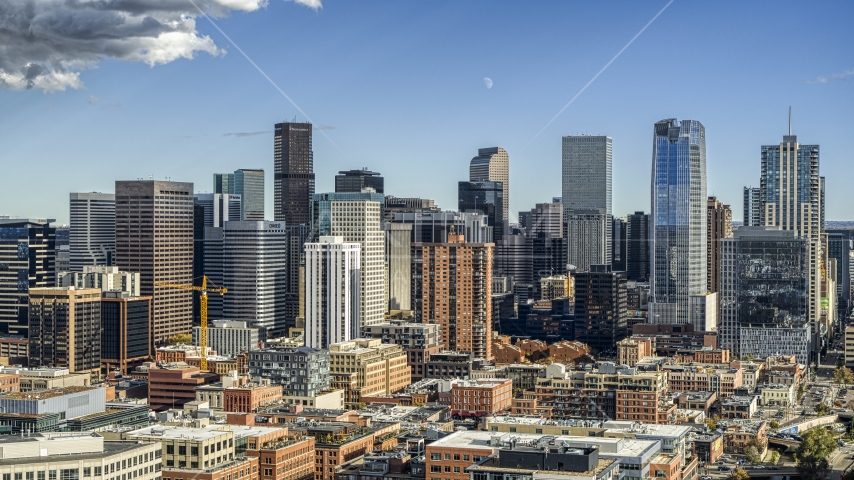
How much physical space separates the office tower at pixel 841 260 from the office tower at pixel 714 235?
48.3ft

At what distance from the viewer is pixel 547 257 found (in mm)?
119812

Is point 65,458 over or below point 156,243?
below

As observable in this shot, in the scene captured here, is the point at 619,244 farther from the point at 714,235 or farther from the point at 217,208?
the point at 217,208

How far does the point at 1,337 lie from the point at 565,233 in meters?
68.6

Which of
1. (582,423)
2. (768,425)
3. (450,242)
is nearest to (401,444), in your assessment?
(582,423)

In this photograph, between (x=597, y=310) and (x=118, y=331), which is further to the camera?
(x=597, y=310)

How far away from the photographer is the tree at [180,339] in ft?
253

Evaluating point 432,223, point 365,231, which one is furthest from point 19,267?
point 432,223

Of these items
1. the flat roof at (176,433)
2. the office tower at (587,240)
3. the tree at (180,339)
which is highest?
the office tower at (587,240)

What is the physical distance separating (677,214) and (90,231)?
45539mm

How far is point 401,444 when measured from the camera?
42.2 m

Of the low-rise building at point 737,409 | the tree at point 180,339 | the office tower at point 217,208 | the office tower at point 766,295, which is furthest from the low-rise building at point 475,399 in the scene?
the office tower at point 217,208

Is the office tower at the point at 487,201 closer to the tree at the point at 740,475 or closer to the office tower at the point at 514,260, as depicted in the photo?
the office tower at the point at 514,260

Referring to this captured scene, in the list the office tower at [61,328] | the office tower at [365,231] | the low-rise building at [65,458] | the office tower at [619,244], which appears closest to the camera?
the low-rise building at [65,458]
